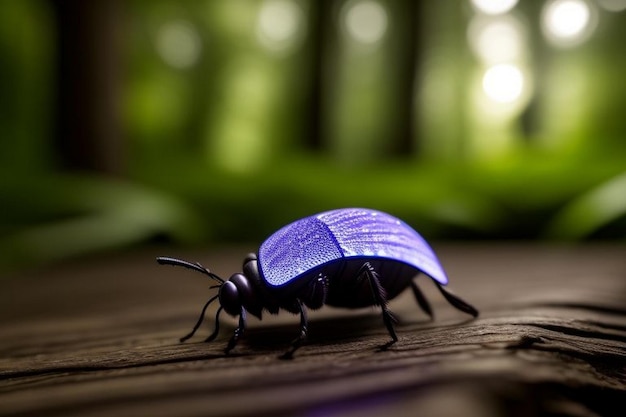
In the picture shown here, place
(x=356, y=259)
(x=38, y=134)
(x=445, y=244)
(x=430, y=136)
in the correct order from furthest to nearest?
(x=430, y=136) → (x=38, y=134) → (x=445, y=244) → (x=356, y=259)

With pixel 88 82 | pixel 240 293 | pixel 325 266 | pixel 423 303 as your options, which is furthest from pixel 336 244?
pixel 88 82

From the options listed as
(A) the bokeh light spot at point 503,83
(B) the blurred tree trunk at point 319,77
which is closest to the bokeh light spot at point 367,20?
(A) the bokeh light spot at point 503,83

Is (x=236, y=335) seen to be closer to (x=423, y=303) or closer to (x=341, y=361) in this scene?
(x=341, y=361)

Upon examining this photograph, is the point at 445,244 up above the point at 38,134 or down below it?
below

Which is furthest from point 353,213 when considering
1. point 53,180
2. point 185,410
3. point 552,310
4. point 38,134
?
point 38,134

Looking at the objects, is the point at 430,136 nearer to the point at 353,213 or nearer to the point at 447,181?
the point at 447,181

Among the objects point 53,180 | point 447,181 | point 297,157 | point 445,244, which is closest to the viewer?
point 53,180

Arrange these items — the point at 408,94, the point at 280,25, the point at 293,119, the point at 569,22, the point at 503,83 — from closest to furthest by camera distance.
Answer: the point at 408,94 → the point at 569,22 → the point at 293,119 → the point at 503,83 → the point at 280,25

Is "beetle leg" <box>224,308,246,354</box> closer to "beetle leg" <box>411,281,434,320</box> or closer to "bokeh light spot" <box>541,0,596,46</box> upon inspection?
"beetle leg" <box>411,281,434,320</box>
